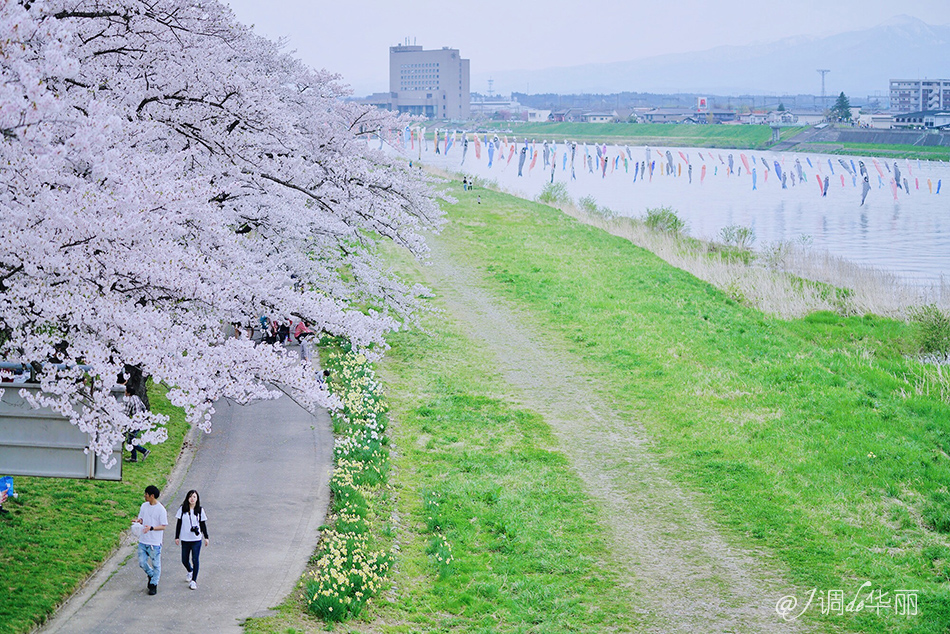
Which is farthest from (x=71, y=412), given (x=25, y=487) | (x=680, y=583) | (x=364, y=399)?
(x=364, y=399)

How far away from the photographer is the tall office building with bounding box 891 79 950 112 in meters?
181

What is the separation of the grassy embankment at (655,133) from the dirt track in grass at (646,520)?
110m

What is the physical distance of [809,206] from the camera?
65250 mm

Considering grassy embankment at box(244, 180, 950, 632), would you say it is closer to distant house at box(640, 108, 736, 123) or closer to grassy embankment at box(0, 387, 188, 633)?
grassy embankment at box(0, 387, 188, 633)

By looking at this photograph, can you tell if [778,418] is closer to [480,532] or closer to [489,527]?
[489,527]

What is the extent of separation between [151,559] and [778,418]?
40.6 ft

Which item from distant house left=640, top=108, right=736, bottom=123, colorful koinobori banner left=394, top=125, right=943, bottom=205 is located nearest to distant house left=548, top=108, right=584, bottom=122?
distant house left=640, top=108, right=736, bottom=123

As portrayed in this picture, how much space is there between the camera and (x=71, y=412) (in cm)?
859

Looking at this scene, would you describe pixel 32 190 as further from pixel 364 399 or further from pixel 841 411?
pixel 841 411

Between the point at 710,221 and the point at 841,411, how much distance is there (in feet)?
133

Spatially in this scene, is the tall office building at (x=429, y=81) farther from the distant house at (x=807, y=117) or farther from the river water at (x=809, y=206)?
the distant house at (x=807, y=117)

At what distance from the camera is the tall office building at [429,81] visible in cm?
10306

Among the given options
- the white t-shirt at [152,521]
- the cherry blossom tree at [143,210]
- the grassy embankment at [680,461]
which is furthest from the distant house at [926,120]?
the white t-shirt at [152,521]

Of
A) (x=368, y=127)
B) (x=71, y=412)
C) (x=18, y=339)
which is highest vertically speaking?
(x=368, y=127)
